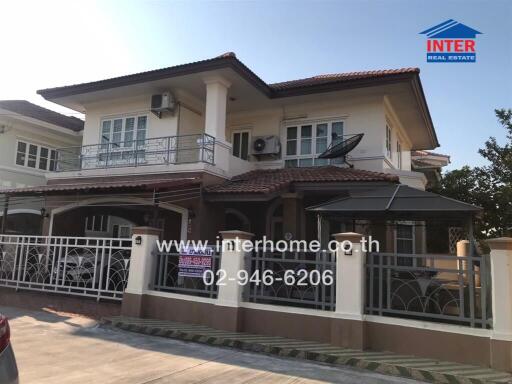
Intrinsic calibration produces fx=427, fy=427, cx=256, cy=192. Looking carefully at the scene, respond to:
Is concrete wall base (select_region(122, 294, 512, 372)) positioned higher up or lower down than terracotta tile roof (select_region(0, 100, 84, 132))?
lower down

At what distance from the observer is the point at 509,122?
16.0m

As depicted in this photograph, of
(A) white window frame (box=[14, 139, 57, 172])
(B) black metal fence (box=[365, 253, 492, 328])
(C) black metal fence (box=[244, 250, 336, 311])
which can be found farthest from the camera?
(A) white window frame (box=[14, 139, 57, 172])

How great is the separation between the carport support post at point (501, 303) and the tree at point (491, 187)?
34.8 ft

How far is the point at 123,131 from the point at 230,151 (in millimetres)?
3958

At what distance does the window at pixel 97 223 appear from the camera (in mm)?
18109

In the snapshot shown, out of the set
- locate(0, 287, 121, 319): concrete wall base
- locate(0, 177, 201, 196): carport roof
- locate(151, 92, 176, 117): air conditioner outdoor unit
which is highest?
locate(151, 92, 176, 117): air conditioner outdoor unit

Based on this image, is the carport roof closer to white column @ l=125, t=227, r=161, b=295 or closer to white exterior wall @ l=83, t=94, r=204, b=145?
white column @ l=125, t=227, r=161, b=295

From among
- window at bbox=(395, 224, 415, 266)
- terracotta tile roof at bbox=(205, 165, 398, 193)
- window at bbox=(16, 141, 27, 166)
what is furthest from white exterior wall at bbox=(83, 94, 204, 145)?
window at bbox=(395, 224, 415, 266)

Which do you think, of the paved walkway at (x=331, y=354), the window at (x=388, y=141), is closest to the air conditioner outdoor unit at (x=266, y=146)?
the window at (x=388, y=141)

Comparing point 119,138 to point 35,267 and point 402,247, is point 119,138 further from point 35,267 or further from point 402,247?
point 402,247

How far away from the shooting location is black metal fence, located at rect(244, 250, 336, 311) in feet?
22.9

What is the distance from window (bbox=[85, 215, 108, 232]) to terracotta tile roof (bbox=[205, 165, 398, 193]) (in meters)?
8.62

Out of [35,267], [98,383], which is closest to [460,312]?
[98,383]

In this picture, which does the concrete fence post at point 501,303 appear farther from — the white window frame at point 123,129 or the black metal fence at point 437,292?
the white window frame at point 123,129
